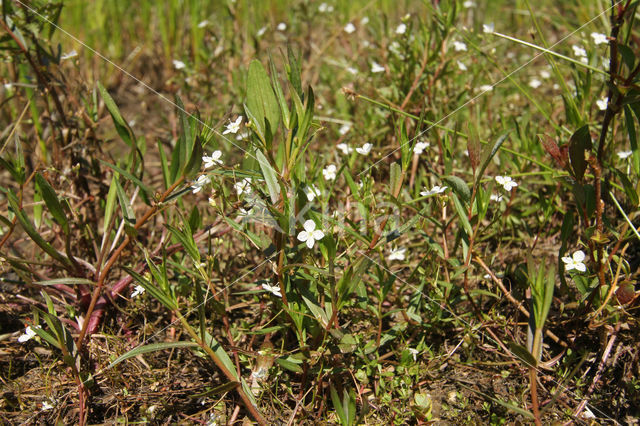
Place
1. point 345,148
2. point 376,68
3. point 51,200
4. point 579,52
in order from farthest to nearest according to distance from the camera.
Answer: point 376,68
point 579,52
point 345,148
point 51,200

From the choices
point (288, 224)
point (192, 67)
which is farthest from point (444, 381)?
point (192, 67)

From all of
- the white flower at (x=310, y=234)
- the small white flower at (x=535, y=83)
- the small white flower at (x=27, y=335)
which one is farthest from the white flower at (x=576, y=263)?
the small white flower at (x=27, y=335)

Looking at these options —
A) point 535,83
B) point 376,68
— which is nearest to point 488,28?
point 535,83

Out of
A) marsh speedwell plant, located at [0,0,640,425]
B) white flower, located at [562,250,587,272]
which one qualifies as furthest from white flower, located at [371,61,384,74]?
white flower, located at [562,250,587,272]

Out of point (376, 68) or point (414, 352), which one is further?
point (376, 68)

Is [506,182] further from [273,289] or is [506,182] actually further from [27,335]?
[27,335]

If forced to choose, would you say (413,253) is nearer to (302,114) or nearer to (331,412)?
(331,412)

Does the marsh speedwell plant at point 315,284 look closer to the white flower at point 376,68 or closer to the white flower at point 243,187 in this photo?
the white flower at point 243,187

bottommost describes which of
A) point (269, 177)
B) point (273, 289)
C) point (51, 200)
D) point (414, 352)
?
point (414, 352)
